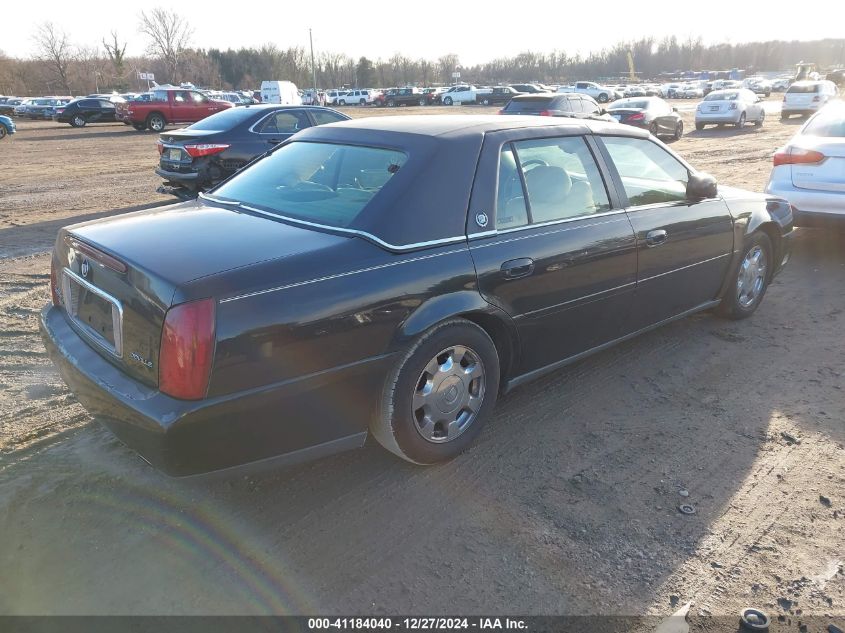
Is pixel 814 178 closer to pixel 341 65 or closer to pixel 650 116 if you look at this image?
pixel 650 116

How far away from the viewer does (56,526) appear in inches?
113

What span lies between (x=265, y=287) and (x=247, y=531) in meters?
1.11

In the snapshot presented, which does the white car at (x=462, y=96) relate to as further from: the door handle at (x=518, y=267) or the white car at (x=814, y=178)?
the door handle at (x=518, y=267)

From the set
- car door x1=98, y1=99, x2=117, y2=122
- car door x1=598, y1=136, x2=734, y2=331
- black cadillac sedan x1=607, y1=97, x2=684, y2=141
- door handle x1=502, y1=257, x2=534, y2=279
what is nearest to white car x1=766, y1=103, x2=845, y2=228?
car door x1=598, y1=136, x2=734, y2=331

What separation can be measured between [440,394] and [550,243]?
3.41 feet

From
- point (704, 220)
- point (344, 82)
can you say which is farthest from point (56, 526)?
point (344, 82)

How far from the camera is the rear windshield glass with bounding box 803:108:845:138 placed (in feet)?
24.2

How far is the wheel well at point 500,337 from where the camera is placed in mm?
3356

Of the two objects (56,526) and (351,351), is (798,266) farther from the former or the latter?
(56,526)

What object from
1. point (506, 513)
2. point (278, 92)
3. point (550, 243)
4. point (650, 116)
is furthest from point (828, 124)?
point (278, 92)

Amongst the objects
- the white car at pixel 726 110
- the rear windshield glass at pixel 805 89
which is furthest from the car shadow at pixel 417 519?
the rear windshield glass at pixel 805 89

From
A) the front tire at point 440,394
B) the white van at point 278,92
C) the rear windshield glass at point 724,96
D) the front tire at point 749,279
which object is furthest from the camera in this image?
the white van at point 278,92

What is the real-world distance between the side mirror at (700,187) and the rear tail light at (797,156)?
10.6ft

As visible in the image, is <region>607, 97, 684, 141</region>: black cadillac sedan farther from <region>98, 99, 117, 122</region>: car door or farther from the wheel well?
<region>98, 99, 117, 122</region>: car door
